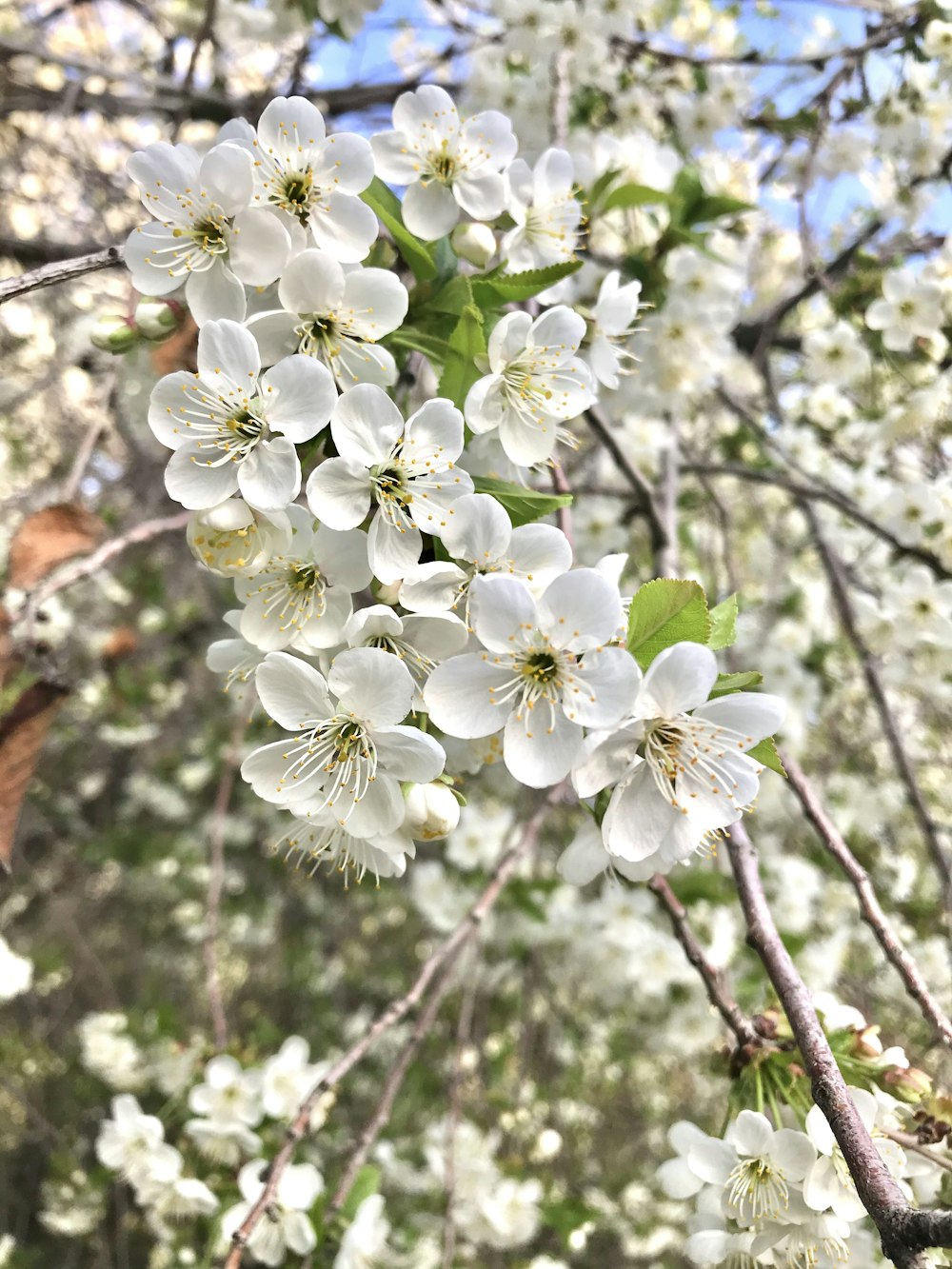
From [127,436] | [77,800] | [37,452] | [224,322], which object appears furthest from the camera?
[77,800]

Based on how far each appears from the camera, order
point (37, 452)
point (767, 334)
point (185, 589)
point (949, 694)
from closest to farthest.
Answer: point (949, 694), point (767, 334), point (37, 452), point (185, 589)

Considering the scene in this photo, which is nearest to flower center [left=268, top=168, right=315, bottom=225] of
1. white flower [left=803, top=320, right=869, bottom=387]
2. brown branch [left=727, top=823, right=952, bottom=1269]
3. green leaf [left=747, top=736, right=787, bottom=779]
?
green leaf [left=747, top=736, right=787, bottom=779]

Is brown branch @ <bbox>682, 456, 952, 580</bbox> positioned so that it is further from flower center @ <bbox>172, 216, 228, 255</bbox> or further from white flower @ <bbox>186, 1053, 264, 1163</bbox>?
white flower @ <bbox>186, 1053, 264, 1163</bbox>

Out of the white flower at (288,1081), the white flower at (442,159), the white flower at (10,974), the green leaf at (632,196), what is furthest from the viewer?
the white flower at (10,974)

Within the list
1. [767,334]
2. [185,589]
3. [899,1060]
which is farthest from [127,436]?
[899,1060]

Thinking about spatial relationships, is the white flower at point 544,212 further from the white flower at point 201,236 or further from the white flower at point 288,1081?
the white flower at point 288,1081

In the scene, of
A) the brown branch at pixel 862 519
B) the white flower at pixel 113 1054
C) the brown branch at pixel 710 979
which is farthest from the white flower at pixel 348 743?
the white flower at pixel 113 1054

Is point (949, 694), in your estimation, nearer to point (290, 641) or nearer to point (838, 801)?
point (838, 801)
